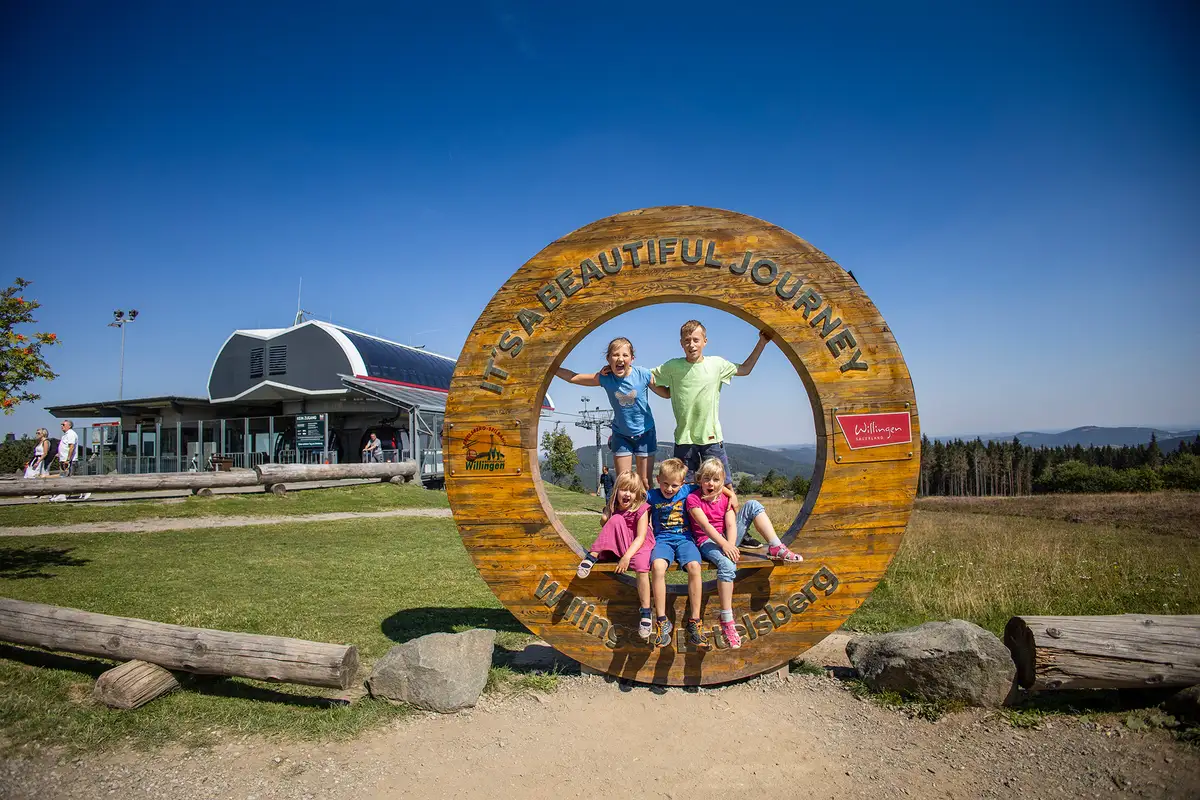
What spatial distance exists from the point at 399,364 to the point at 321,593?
25.0 meters

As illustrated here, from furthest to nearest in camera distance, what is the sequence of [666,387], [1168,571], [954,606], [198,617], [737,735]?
[1168,571], [954,606], [198,617], [666,387], [737,735]

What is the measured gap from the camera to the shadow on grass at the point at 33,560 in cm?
855

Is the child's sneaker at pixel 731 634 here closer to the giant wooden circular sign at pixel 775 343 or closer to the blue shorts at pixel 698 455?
the giant wooden circular sign at pixel 775 343

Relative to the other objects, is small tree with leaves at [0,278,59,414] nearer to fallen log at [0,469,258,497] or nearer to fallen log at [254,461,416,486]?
fallen log at [0,469,258,497]

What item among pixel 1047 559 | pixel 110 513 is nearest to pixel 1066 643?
pixel 1047 559

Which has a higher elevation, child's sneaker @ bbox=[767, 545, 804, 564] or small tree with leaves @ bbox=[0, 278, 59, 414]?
small tree with leaves @ bbox=[0, 278, 59, 414]

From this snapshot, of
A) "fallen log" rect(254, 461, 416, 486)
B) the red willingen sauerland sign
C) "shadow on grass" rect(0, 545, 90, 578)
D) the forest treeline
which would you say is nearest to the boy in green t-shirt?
the red willingen sauerland sign

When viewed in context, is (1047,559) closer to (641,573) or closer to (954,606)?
(954,606)

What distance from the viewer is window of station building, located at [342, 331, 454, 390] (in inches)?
1168

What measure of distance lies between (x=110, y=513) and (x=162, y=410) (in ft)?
70.9

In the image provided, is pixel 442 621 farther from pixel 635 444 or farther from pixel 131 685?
pixel 635 444

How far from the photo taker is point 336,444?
28266mm

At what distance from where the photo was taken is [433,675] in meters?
4.64

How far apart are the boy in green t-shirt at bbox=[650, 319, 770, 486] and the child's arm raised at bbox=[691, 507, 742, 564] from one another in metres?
0.50
